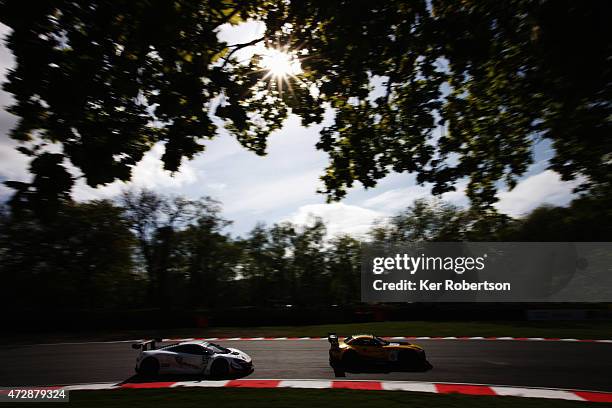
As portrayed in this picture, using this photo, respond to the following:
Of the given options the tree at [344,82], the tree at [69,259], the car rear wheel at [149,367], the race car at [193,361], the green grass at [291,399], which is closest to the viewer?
the tree at [344,82]

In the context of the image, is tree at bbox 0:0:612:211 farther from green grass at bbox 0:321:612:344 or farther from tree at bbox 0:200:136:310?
tree at bbox 0:200:136:310

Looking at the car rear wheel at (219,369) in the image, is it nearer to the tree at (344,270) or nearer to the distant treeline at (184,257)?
the distant treeline at (184,257)

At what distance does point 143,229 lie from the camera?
4841 centimetres

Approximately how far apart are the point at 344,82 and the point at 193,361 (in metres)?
8.93

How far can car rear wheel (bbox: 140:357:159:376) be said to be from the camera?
1203 cm

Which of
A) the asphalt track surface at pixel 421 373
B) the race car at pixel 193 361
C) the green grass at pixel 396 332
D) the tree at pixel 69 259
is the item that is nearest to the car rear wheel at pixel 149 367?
the race car at pixel 193 361

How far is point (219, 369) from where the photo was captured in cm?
1173

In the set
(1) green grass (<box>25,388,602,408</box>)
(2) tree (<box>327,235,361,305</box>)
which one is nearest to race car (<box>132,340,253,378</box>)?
(1) green grass (<box>25,388,602,408</box>)

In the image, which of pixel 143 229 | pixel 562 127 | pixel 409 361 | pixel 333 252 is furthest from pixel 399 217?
pixel 562 127

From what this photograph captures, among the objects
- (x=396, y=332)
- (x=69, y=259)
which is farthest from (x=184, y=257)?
(x=396, y=332)

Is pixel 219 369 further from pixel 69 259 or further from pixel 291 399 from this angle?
pixel 69 259

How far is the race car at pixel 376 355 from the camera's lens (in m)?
12.5

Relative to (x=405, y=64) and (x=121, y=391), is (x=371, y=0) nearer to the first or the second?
(x=405, y=64)

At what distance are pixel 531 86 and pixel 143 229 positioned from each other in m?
47.3
